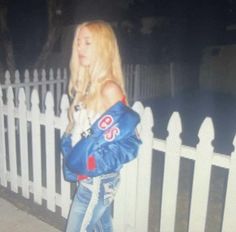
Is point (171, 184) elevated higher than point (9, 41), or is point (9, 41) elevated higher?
point (9, 41)

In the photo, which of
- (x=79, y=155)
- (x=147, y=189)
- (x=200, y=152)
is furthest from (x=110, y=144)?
(x=147, y=189)

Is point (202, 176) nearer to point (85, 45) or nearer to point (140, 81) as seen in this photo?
point (85, 45)

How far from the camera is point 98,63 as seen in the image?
2.34 m

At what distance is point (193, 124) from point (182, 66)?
445cm

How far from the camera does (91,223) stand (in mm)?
2557

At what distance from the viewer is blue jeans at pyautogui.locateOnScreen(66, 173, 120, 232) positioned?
8.16 feet

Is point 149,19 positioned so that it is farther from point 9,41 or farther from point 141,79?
point 9,41

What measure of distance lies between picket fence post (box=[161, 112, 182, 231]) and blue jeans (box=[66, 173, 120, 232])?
623 mm

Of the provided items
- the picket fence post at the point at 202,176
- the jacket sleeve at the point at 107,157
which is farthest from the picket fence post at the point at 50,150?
the picket fence post at the point at 202,176

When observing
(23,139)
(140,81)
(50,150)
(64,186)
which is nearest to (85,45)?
(50,150)

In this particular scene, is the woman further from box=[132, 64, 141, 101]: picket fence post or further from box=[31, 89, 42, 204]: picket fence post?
box=[132, 64, 141, 101]: picket fence post

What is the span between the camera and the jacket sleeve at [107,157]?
233 cm

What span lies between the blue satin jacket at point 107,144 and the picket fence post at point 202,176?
656 millimetres

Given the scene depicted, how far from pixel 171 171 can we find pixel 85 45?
4.37 feet
